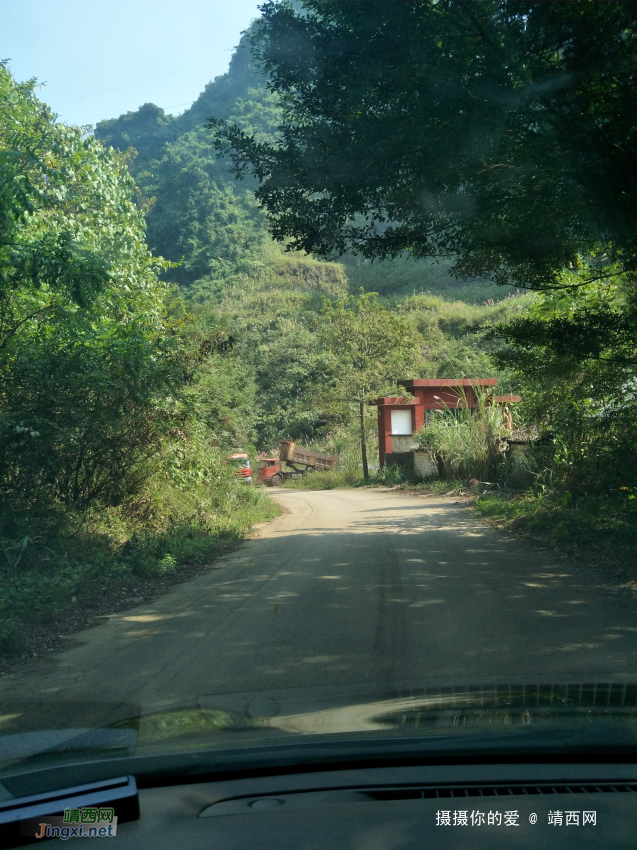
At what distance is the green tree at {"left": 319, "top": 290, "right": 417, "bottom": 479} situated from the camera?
107 ft

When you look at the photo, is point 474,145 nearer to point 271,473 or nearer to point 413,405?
point 413,405

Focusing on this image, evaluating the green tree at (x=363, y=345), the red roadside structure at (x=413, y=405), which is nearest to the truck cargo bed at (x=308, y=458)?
the green tree at (x=363, y=345)

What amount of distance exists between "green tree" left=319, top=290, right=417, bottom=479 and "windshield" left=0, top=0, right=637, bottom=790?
15293 mm

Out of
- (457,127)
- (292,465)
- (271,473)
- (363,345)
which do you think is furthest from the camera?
(292,465)

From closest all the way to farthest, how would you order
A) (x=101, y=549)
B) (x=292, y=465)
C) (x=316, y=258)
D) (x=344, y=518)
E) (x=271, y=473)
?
1. (x=101, y=549)
2. (x=316, y=258)
3. (x=344, y=518)
4. (x=271, y=473)
5. (x=292, y=465)

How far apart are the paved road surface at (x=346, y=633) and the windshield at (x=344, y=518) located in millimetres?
44

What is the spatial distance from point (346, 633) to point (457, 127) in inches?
220

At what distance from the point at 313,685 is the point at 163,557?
6.65 meters

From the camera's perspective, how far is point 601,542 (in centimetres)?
1053

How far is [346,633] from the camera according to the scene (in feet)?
21.6

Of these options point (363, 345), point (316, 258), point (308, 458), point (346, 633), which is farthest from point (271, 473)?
point (346, 633)

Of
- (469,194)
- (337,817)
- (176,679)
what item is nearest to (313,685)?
(176,679)

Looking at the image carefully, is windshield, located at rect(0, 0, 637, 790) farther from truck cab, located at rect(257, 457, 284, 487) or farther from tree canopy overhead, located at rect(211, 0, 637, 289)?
truck cab, located at rect(257, 457, 284, 487)

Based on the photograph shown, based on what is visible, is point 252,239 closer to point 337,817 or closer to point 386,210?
point 386,210
